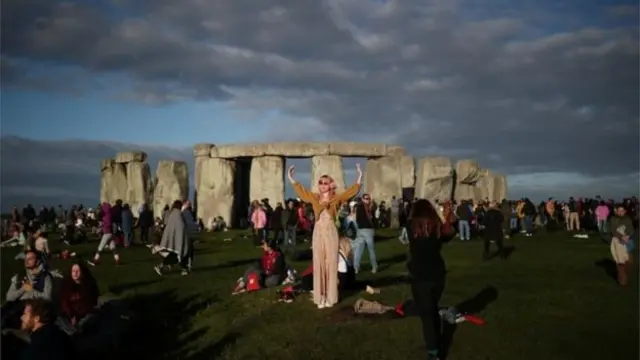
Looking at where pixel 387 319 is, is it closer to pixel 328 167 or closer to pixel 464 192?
pixel 328 167

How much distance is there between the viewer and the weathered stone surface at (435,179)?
31.4 m

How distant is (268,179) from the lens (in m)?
32.2

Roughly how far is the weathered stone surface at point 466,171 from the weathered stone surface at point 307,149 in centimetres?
341

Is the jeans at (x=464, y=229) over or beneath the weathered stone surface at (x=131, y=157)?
beneath

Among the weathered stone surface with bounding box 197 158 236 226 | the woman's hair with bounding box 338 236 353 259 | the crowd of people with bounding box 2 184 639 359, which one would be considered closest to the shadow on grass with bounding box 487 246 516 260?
the crowd of people with bounding box 2 184 639 359

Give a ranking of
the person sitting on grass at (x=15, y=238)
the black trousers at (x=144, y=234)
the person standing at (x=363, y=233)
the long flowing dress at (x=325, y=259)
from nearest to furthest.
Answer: the long flowing dress at (x=325, y=259) < the person standing at (x=363, y=233) < the person sitting on grass at (x=15, y=238) < the black trousers at (x=144, y=234)

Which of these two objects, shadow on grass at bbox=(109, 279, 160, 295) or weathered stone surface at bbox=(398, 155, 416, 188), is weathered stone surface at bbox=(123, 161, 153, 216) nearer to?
weathered stone surface at bbox=(398, 155, 416, 188)

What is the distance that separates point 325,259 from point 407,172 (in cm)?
2168

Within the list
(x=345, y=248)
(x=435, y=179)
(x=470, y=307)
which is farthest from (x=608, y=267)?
(x=435, y=179)

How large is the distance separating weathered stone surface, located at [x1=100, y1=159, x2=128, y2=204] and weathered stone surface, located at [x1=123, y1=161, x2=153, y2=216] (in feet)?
3.13

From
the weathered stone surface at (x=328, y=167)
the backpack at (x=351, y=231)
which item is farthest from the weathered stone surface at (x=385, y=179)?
the backpack at (x=351, y=231)

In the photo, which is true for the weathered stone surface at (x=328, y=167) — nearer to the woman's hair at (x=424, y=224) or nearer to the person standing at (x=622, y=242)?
the person standing at (x=622, y=242)

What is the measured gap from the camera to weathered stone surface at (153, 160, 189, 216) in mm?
33375

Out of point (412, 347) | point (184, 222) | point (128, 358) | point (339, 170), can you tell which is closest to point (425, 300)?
point (412, 347)
